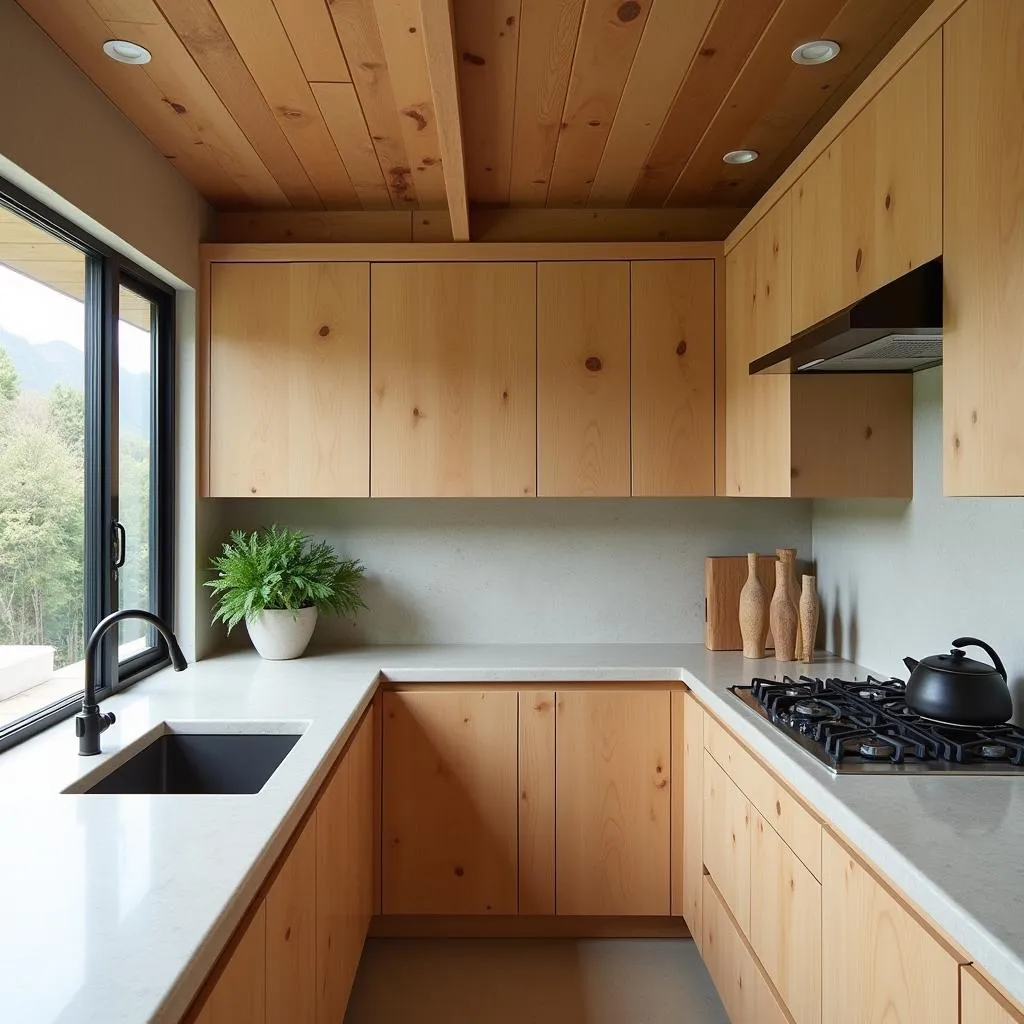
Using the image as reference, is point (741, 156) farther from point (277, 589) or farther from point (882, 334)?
point (277, 589)

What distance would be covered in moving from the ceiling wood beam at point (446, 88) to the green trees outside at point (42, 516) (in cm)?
114

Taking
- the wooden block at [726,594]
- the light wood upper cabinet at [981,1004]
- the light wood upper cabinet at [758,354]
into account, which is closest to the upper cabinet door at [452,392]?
the light wood upper cabinet at [758,354]

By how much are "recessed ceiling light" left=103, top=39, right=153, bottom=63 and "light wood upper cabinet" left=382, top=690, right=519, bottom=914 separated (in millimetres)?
1847

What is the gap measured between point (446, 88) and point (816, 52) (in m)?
0.86

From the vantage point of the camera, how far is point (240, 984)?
123 centimetres

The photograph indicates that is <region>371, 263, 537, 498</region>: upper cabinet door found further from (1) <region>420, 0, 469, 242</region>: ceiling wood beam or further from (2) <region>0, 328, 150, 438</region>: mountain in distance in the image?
(2) <region>0, 328, 150, 438</region>: mountain in distance

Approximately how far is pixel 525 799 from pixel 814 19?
2232 millimetres

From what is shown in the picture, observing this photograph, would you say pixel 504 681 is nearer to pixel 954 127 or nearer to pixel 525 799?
pixel 525 799

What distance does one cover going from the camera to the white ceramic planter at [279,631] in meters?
2.88

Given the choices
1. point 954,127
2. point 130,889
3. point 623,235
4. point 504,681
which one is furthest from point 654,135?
point 130,889

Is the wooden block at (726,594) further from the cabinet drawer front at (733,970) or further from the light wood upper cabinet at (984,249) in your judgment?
the light wood upper cabinet at (984,249)

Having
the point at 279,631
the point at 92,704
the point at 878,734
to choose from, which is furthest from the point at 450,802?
the point at 878,734

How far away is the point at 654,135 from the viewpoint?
8.13 feet

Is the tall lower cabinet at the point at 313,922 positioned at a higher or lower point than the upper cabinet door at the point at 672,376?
lower
